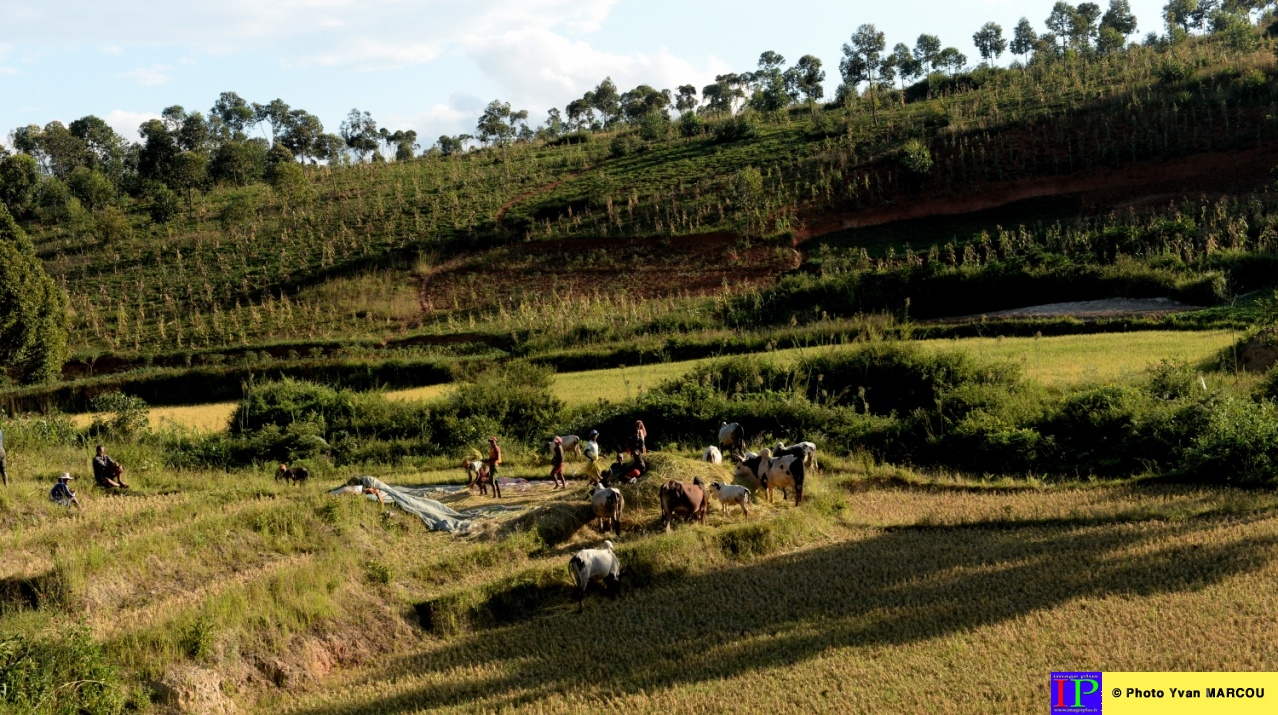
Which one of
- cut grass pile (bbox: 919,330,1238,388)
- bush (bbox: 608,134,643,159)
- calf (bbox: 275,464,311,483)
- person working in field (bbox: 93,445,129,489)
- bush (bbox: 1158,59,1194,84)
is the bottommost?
cut grass pile (bbox: 919,330,1238,388)

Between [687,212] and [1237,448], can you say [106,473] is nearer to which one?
[1237,448]

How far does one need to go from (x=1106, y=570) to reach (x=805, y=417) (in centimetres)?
1013

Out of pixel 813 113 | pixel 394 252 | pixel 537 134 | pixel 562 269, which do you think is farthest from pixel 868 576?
pixel 537 134

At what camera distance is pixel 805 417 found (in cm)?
2097

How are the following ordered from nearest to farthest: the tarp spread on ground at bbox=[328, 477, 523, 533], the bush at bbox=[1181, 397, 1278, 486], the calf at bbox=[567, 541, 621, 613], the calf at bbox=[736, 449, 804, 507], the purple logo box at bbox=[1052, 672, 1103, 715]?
the purple logo box at bbox=[1052, 672, 1103, 715] → the calf at bbox=[567, 541, 621, 613] → the tarp spread on ground at bbox=[328, 477, 523, 533] → the bush at bbox=[1181, 397, 1278, 486] → the calf at bbox=[736, 449, 804, 507]

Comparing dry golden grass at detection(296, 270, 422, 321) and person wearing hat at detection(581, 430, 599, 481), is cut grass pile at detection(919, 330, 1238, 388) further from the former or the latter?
dry golden grass at detection(296, 270, 422, 321)

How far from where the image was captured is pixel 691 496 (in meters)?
14.0

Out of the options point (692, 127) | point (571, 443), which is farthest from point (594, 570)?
point (692, 127)

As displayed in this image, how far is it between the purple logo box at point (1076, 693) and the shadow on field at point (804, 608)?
1.40 meters

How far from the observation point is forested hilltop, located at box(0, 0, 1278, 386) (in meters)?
41.2

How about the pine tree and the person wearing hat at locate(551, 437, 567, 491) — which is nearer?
the person wearing hat at locate(551, 437, 567, 491)

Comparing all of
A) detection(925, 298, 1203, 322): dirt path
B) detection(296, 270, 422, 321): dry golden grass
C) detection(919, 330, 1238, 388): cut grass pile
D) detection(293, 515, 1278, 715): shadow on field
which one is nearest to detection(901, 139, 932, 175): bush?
detection(925, 298, 1203, 322): dirt path

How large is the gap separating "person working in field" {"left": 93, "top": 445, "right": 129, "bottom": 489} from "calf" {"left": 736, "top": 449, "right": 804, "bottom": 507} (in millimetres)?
11079

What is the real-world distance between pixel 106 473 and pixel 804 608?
13398 millimetres
